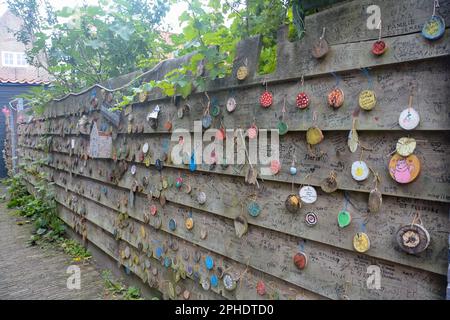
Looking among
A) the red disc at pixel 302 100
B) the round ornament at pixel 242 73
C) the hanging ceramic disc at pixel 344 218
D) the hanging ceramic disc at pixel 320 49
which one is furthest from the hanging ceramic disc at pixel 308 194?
the round ornament at pixel 242 73

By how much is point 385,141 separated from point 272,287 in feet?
2.89

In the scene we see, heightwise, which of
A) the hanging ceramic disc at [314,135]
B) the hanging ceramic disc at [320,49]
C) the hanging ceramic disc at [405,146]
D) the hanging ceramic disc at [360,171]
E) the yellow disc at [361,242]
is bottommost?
the yellow disc at [361,242]

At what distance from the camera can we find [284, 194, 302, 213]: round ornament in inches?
55.9

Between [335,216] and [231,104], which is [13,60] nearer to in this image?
[231,104]

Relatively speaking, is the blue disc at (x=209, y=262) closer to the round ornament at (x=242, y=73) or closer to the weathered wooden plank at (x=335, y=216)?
the weathered wooden plank at (x=335, y=216)

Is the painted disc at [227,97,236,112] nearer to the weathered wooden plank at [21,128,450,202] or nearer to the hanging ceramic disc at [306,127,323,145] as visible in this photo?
the weathered wooden plank at [21,128,450,202]

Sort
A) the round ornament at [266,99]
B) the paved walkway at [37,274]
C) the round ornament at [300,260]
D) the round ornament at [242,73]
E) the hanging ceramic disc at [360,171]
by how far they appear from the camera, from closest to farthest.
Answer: the hanging ceramic disc at [360,171], the round ornament at [300,260], the round ornament at [266,99], the round ornament at [242,73], the paved walkway at [37,274]

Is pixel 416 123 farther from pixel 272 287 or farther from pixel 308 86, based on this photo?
pixel 272 287

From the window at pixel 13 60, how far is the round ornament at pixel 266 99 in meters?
25.1

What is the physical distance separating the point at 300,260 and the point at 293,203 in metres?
0.25

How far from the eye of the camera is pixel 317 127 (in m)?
1.34

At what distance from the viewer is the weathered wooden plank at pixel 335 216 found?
3.36ft
